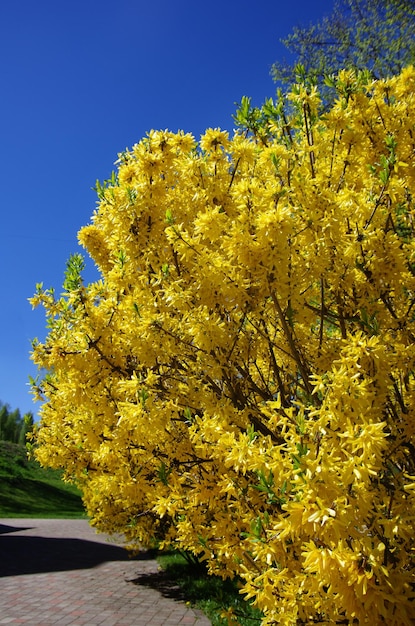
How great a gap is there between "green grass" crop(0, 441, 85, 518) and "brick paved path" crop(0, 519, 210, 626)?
13.1 meters

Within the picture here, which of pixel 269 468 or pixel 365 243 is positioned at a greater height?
pixel 365 243

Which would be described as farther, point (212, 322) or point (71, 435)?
point (71, 435)

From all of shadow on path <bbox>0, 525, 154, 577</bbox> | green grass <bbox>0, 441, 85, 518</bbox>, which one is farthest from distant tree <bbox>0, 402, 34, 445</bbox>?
shadow on path <bbox>0, 525, 154, 577</bbox>

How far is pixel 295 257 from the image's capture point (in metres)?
3.70

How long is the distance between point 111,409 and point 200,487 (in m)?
1.48

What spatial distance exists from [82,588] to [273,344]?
9042 mm

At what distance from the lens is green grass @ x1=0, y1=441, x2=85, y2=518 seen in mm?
30250

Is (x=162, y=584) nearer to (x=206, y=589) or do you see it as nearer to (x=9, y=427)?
(x=206, y=589)

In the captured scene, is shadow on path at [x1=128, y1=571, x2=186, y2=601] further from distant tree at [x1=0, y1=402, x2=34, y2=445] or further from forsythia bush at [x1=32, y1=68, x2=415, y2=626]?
distant tree at [x1=0, y1=402, x2=34, y2=445]

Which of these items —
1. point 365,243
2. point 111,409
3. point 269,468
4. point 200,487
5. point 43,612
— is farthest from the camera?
point 43,612

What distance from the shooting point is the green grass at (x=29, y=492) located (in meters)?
30.2

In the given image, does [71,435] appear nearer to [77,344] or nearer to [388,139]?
[77,344]

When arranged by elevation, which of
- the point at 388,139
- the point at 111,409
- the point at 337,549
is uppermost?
the point at 388,139

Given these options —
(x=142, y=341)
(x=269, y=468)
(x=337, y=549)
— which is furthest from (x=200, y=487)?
(x=337, y=549)
